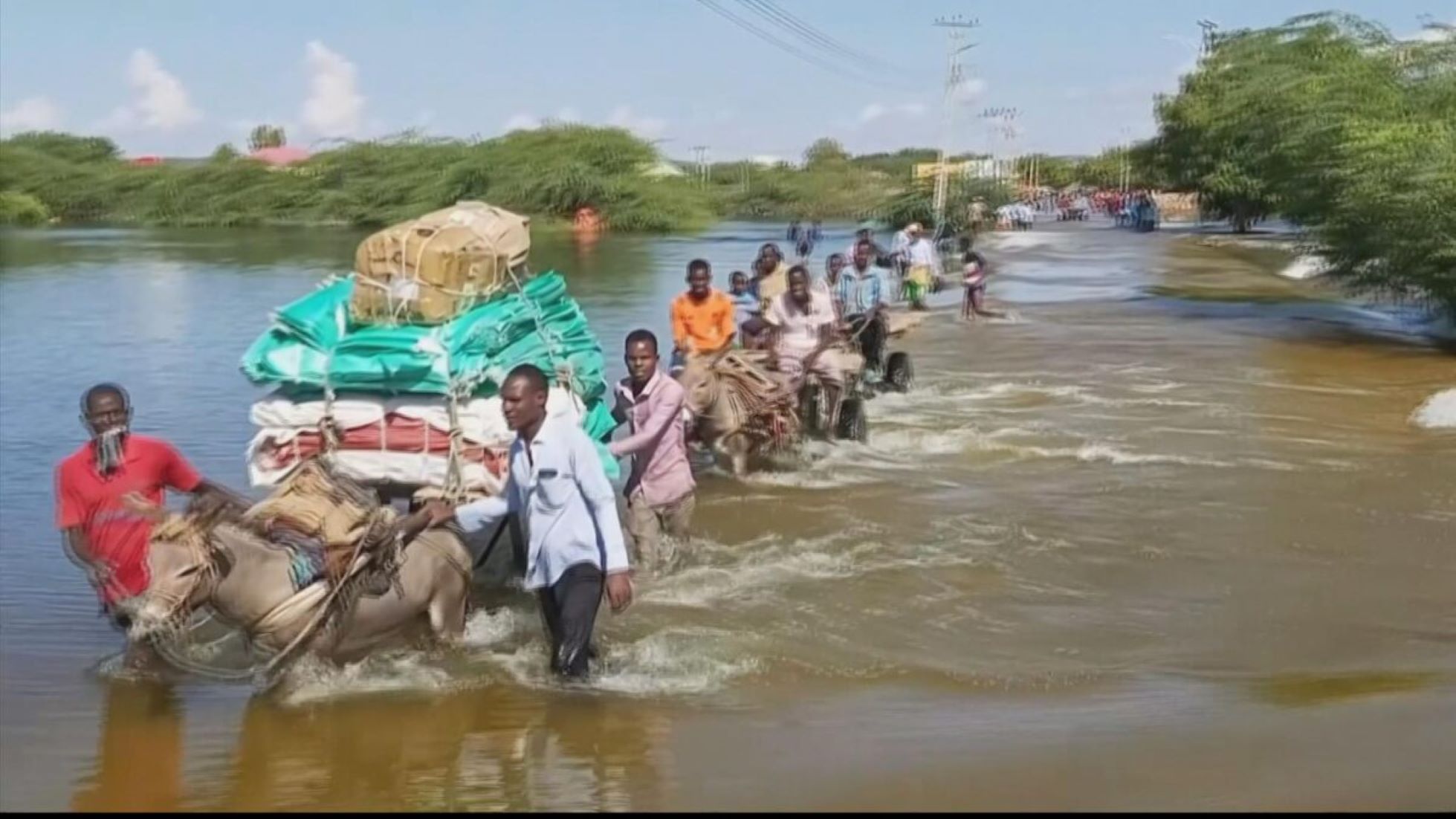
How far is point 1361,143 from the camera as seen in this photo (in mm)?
20172

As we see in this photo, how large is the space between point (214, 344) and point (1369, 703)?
1862 centimetres

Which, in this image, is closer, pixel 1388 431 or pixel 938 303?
pixel 1388 431

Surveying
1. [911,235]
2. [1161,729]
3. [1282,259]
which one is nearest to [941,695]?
[1161,729]

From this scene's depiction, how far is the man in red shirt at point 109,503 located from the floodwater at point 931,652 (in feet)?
2.28

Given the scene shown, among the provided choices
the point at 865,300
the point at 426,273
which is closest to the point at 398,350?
the point at 426,273

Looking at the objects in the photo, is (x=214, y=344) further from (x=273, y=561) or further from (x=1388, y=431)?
(x=273, y=561)

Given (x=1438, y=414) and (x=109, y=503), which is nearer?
(x=109, y=503)

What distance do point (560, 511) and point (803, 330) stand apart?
6.63 metres

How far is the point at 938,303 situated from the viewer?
28.6 metres

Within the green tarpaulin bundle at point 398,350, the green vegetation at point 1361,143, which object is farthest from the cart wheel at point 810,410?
the green vegetation at point 1361,143

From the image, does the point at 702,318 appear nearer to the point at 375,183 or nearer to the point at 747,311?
the point at 747,311

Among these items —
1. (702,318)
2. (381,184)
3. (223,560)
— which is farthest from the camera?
(381,184)

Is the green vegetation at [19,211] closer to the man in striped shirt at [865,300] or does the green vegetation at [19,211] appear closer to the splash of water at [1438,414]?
the man in striped shirt at [865,300]

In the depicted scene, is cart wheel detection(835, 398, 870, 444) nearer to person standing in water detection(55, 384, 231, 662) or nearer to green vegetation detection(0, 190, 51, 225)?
person standing in water detection(55, 384, 231, 662)
